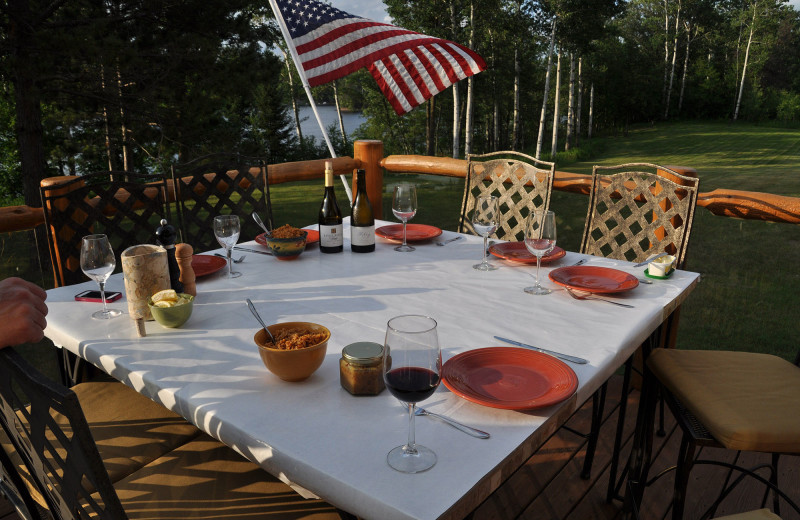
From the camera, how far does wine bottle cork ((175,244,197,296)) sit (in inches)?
69.8

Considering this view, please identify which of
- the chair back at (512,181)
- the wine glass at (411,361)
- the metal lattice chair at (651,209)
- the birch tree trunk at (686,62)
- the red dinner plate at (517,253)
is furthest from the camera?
the birch tree trunk at (686,62)

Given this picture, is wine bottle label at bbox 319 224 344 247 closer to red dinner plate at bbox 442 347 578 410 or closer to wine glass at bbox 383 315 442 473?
red dinner plate at bbox 442 347 578 410

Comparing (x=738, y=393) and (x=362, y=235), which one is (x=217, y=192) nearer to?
(x=362, y=235)

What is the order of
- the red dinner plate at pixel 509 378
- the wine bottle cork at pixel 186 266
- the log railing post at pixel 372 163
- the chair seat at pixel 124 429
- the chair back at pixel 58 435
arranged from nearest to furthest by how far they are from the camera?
the chair back at pixel 58 435
the red dinner plate at pixel 509 378
the chair seat at pixel 124 429
the wine bottle cork at pixel 186 266
the log railing post at pixel 372 163

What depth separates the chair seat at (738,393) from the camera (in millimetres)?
1546

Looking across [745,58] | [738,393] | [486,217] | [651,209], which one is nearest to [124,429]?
[486,217]

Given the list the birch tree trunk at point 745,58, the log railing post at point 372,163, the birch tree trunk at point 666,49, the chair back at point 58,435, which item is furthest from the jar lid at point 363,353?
the birch tree trunk at point 666,49

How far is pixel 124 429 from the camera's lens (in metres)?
1.67

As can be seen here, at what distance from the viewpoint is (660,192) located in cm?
257

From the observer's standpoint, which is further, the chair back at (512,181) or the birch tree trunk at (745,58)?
the birch tree trunk at (745,58)

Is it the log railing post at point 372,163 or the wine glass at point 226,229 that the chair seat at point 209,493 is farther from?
the log railing post at point 372,163

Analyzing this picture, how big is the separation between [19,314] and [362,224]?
1.48 metres

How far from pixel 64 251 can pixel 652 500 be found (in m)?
2.52

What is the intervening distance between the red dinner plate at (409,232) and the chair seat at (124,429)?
1.24 metres
